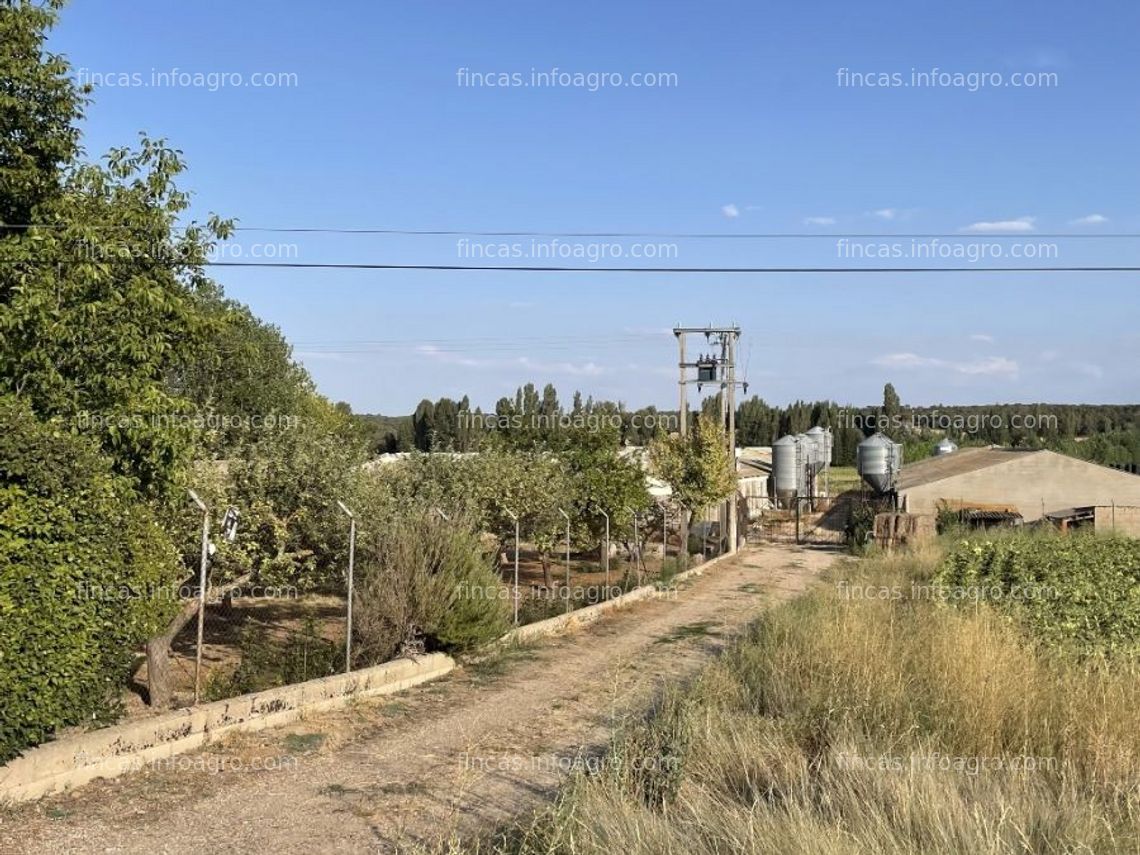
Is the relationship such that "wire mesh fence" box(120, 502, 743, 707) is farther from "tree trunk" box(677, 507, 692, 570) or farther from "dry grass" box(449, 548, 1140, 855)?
"dry grass" box(449, 548, 1140, 855)

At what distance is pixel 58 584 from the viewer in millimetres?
6680

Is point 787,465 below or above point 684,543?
above

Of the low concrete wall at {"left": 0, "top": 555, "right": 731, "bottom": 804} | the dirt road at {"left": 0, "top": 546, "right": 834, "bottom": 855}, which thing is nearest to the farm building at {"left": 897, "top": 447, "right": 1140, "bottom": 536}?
the dirt road at {"left": 0, "top": 546, "right": 834, "bottom": 855}

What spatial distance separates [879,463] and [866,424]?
141ft

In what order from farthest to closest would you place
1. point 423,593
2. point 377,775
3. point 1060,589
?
point 1060,589 < point 423,593 < point 377,775

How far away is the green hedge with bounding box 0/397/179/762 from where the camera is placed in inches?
251

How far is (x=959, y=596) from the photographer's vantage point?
13.6 meters

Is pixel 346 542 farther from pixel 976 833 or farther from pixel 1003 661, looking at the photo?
pixel 976 833

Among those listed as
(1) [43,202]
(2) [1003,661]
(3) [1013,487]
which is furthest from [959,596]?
(3) [1013,487]

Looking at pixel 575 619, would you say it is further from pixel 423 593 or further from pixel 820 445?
pixel 820 445

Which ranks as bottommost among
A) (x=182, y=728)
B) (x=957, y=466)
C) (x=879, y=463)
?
(x=182, y=728)

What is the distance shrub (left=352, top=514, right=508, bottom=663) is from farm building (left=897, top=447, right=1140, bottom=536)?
30.9 m

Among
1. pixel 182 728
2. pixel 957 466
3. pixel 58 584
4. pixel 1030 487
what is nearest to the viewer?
pixel 58 584

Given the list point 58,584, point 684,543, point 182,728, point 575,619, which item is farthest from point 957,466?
point 58,584
